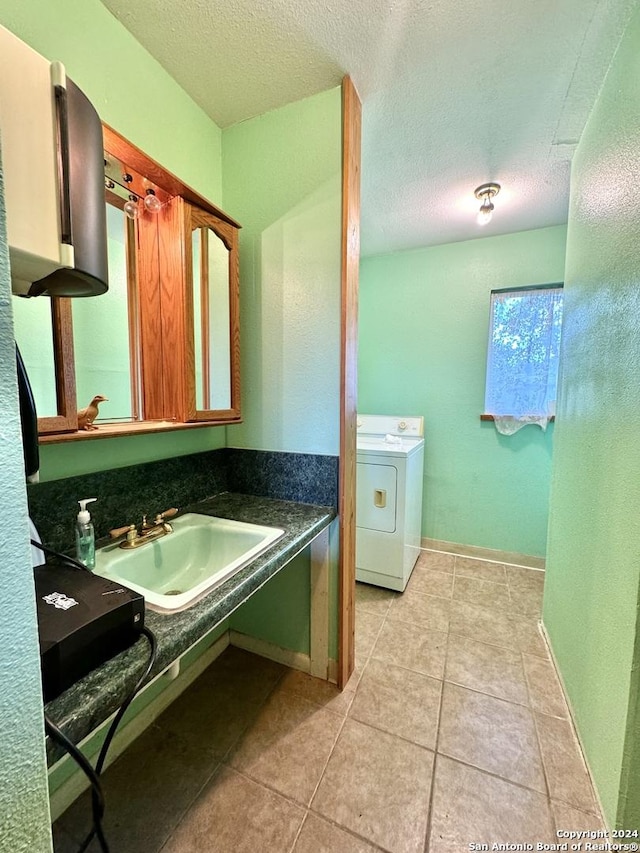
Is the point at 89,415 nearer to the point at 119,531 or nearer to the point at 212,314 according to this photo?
the point at 119,531

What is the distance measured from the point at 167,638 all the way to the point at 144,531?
0.58 m

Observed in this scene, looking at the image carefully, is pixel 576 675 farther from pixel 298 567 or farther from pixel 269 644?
pixel 269 644

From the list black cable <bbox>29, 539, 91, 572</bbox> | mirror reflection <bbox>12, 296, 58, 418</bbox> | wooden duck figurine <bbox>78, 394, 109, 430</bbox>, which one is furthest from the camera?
wooden duck figurine <bbox>78, 394, 109, 430</bbox>

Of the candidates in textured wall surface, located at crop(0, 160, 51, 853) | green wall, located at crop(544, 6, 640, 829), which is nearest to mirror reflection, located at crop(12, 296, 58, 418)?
textured wall surface, located at crop(0, 160, 51, 853)

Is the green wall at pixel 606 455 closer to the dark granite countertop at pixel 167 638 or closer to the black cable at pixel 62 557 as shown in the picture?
the dark granite countertop at pixel 167 638

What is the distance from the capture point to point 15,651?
342 mm

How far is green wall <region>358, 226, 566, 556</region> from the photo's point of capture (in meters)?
2.39

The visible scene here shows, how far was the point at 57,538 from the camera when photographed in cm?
93

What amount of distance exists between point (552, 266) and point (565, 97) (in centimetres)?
118

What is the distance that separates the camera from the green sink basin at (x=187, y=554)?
988 mm

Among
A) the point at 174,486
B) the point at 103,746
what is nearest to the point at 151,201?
the point at 174,486

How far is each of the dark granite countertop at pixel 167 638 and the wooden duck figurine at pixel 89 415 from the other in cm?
58

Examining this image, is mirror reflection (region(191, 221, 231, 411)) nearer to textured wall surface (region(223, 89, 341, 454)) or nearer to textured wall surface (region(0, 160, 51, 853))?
textured wall surface (region(223, 89, 341, 454))

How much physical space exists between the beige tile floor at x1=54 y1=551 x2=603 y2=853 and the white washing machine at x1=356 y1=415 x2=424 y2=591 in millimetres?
489
